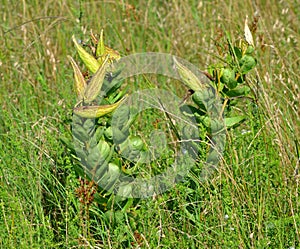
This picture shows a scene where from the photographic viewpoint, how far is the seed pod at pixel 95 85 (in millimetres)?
1832

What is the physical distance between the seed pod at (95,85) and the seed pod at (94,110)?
0.17ft

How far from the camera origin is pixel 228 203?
6.63 feet

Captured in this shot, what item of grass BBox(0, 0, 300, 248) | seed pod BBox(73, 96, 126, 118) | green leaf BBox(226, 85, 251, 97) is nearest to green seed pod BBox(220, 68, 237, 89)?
green leaf BBox(226, 85, 251, 97)

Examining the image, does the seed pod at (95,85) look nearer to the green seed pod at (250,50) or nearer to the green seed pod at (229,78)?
the green seed pod at (229,78)

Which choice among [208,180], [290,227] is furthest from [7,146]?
[290,227]

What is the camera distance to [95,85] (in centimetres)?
185

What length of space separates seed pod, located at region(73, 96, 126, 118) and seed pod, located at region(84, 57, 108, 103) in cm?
5

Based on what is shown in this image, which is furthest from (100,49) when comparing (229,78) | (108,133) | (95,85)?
(229,78)

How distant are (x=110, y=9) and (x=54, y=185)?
188cm

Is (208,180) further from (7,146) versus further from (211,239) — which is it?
(7,146)

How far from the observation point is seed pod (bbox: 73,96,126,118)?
183cm

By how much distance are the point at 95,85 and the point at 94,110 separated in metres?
0.08

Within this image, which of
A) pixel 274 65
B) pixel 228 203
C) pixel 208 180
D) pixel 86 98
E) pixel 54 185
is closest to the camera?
pixel 86 98

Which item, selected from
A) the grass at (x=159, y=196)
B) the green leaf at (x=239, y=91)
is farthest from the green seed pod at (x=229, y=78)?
the grass at (x=159, y=196)
